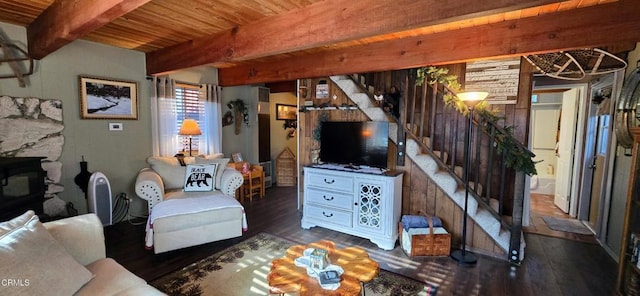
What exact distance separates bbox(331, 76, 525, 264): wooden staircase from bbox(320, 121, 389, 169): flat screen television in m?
0.18

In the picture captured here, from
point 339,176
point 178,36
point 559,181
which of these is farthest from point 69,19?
point 559,181

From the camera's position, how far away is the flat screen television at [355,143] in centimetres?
330

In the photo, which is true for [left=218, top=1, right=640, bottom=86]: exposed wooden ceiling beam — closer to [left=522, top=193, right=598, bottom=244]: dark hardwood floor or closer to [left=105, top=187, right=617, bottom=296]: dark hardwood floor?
[left=105, top=187, right=617, bottom=296]: dark hardwood floor

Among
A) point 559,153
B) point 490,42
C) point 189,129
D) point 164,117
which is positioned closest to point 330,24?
point 490,42

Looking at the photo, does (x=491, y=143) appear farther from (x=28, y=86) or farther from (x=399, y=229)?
(x=28, y=86)

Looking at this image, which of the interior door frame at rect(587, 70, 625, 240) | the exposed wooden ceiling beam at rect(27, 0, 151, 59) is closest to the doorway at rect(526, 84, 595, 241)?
the interior door frame at rect(587, 70, 625, 240)

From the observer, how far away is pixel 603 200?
329 centimetres

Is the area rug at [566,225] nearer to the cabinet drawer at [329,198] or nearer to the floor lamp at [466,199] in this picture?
the floor lamp at [466,199]

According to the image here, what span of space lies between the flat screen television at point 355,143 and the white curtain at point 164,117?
7.25 feet

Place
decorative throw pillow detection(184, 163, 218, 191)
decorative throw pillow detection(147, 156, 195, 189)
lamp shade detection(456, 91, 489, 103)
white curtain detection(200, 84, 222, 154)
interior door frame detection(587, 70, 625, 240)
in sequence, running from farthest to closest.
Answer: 1. white curtain detection(200, 84, 222, 154)
2. decorative throw pillow detection(147, 156, 195, 189)
3. decorative throw pillow detection(184, 163, 218, 191)
4. interior door frame detection(587, 70, 625, 240)
5. lamp shade detection(456, 91, 489, 103)

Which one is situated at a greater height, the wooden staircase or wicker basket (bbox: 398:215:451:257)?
the wooden staircase

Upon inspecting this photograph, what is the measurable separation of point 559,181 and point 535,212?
822 mm

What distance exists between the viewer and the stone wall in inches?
112

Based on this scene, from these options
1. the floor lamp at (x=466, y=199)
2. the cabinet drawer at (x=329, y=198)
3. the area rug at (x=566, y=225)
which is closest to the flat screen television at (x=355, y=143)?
the cabinet drawer at (x=329, y=198)
